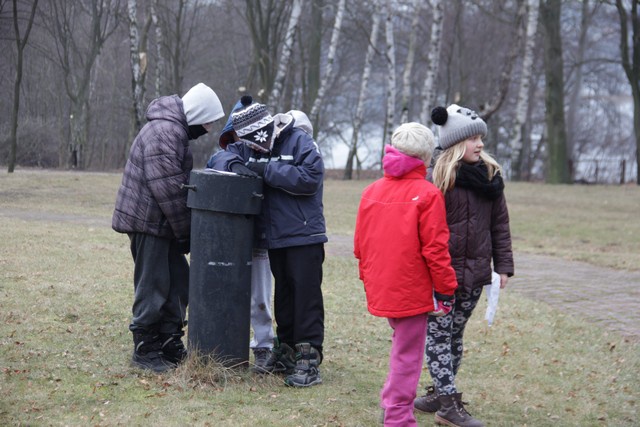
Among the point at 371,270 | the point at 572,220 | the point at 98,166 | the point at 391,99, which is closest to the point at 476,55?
the point at 391,99

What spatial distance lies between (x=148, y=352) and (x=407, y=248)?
2226 mm

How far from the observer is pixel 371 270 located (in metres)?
4.77

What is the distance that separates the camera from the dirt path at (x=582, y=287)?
8711 millimetres

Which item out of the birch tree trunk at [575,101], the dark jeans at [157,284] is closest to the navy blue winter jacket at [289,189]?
the dark jeans at [157,284]

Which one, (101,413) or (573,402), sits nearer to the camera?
(101,413)

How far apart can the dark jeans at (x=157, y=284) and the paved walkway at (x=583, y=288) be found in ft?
14.0

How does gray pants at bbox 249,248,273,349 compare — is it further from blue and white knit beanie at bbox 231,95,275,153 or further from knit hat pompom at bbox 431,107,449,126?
knit hat pompom at bbox 431,107,449,126

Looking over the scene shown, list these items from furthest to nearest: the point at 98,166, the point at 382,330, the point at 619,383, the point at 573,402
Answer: the point at 98,166, the point at 382,330, the point at 619,383, the point at 573,402

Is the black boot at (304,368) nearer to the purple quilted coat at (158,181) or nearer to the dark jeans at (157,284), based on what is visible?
the dark jeans at (157,284)

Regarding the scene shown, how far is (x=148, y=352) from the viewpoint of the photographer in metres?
5.87

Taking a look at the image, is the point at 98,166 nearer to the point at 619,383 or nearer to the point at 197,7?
the point at 197,7

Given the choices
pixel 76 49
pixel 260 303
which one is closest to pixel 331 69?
pixel 76 49

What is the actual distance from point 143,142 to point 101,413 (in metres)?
1.79

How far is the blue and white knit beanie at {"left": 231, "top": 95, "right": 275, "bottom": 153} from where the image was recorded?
18.0ft
